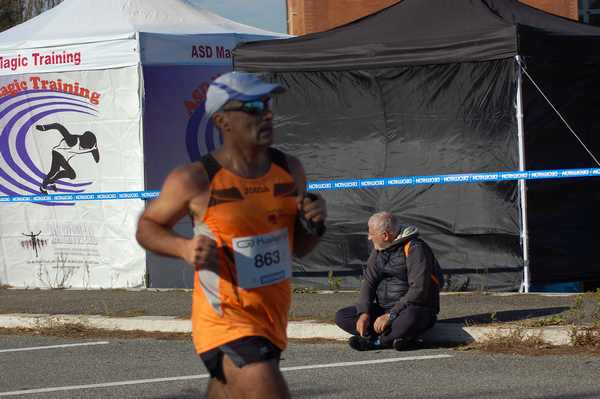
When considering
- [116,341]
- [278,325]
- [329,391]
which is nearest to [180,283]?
[116,341]

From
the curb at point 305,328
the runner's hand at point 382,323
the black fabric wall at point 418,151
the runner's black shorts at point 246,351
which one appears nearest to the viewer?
the runner's black shorts at point 246,351

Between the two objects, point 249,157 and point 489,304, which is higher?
point 249,157

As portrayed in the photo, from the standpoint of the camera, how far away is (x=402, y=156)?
43.1 ft

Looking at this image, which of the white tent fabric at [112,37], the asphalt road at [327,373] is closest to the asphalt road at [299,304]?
the asphalt road at [327,373]

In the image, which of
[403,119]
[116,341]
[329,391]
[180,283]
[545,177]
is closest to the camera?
[329,391]

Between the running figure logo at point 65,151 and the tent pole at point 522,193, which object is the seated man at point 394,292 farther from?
the running figure logo at point 65,151

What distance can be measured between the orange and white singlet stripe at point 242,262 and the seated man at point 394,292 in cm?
490

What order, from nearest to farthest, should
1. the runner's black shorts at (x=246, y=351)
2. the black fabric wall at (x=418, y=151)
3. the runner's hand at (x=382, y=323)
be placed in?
the runner's black shorts at (x=246, y=351) < the runner's hand at (x=382, y=323) < the black fabric wall at (x=418, y=151)

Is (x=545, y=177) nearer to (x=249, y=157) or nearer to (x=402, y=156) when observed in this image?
(x=402, y=156)

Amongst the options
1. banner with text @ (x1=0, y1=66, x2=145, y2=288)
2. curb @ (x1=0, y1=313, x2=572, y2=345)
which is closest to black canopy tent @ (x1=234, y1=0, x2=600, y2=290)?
banner with text @ (x1=0, y1=66, x2=145, y2=288)

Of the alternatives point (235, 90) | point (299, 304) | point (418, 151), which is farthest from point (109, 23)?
point (235, 90)

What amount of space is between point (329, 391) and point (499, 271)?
508 cm

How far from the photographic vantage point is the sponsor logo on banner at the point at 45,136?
49.3 feet

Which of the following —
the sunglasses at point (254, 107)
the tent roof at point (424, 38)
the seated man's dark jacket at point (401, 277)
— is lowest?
the seated man's dark jacket at point (401, 277)
